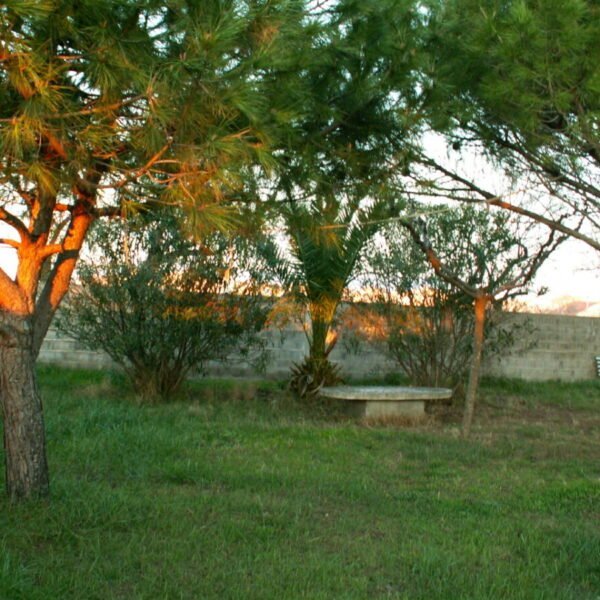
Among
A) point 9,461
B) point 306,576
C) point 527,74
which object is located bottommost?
point 306,576

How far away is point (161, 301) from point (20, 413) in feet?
18.6

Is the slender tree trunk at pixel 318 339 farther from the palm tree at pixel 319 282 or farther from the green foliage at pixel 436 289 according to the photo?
the green foliage at pixel 436 289

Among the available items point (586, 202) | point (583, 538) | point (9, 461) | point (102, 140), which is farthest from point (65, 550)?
point (586, 202)

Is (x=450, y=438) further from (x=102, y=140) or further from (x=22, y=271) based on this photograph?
(x=102, y=140)

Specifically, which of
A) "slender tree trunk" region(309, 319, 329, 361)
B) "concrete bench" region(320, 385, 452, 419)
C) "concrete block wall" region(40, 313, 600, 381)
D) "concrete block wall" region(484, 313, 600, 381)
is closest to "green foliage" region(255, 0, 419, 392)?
"concrete bench" region(320, 385, 452, 419)

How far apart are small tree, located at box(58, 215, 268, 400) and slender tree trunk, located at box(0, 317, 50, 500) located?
17.5 feet

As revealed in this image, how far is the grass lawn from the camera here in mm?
4836

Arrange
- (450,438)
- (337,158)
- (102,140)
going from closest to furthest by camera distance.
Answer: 1. (102,140)
2. (337,158)
3. (450,438)

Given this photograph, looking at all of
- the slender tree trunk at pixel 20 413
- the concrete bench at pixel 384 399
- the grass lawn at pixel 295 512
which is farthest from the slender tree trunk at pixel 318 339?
the slender tree trunk at pixel 20 413

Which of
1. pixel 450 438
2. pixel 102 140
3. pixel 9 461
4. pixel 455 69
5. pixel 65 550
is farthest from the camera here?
pixel 450 438

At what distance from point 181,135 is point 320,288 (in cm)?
739

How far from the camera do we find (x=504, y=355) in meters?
14.8

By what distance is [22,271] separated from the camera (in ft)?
19.7

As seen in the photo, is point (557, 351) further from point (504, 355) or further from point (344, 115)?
point (344, 115)
